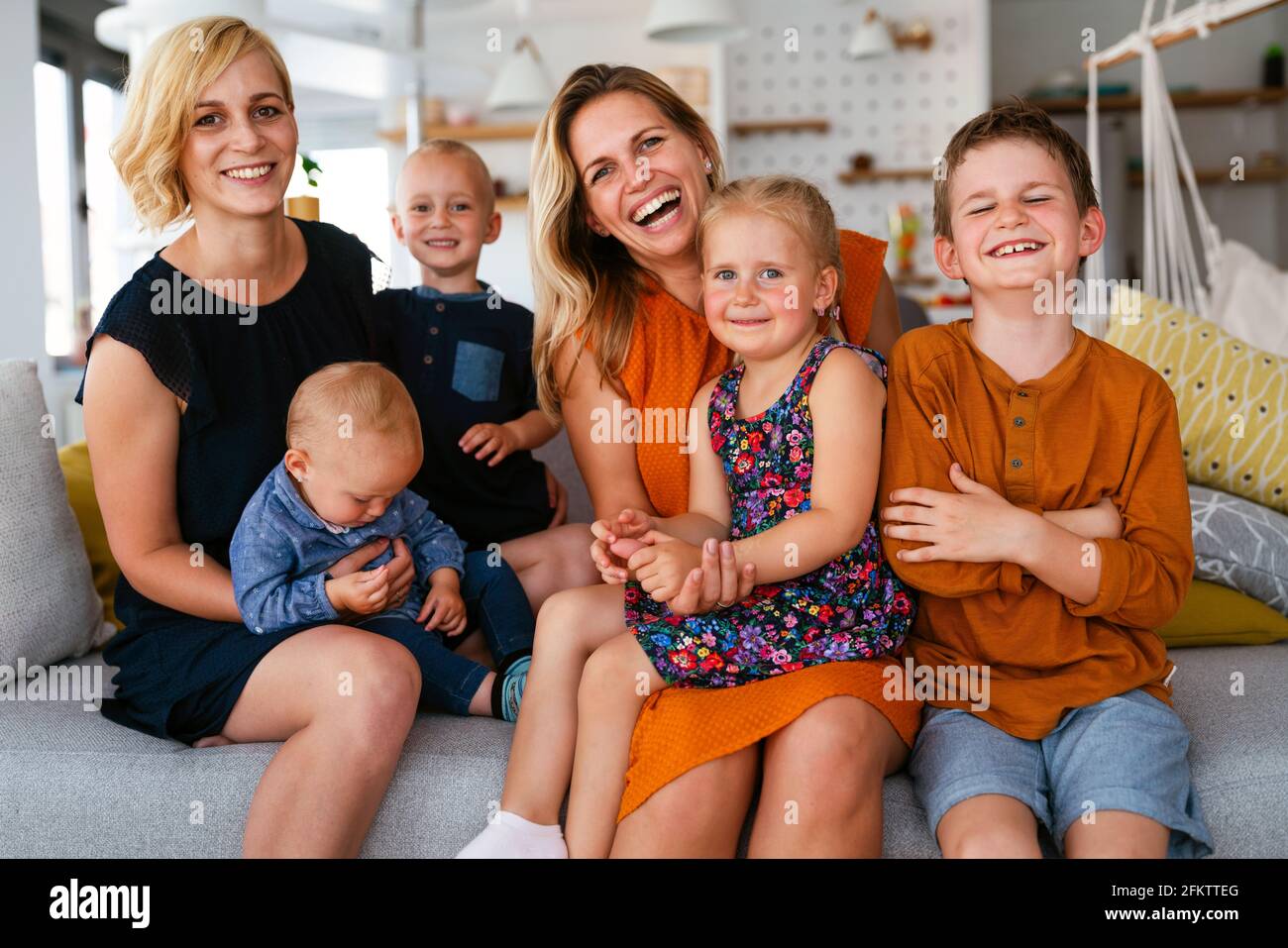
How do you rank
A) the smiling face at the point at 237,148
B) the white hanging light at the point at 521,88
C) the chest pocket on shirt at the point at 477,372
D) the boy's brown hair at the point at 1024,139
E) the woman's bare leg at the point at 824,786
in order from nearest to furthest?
the woman's bare leg at the point at 824,786, the boy's brown hair at the point at 1024,139, the smiling face at the point at 237,148, the chest pocket on shirt at the point at 477,372, the white hanging light at the point at 521,88

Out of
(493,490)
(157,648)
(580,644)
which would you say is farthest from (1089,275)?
(157,648)

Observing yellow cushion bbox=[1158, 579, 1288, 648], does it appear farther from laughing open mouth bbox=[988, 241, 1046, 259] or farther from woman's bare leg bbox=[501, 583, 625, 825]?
woman's bare leg bbox=[501, 583, 625, 825]

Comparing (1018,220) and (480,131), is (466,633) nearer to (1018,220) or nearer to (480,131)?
(1018,220)

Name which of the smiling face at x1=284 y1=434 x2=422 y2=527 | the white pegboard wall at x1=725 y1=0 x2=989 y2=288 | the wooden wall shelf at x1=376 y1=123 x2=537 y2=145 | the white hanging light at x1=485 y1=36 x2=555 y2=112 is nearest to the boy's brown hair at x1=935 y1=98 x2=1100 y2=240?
the smiling face at x1=284 y1=434 x2=422 y2=527

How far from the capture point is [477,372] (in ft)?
6.73

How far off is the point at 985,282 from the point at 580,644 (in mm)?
676

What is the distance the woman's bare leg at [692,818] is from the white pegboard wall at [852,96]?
5287 mm

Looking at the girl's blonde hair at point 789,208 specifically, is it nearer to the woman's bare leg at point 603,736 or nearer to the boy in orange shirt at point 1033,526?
the boy in orange shirt at point 1033,526

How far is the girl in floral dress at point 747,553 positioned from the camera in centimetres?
138

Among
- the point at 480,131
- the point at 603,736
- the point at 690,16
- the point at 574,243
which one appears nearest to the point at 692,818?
the point at 603,736

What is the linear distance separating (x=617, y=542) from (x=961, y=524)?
0.40 m

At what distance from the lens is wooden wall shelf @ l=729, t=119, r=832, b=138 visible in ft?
20.5

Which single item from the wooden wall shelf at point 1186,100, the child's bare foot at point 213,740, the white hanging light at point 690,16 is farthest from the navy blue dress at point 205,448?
the wooden wall shelf at point 1186,100

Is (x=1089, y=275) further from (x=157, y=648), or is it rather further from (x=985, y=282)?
(x=157, y=648)
